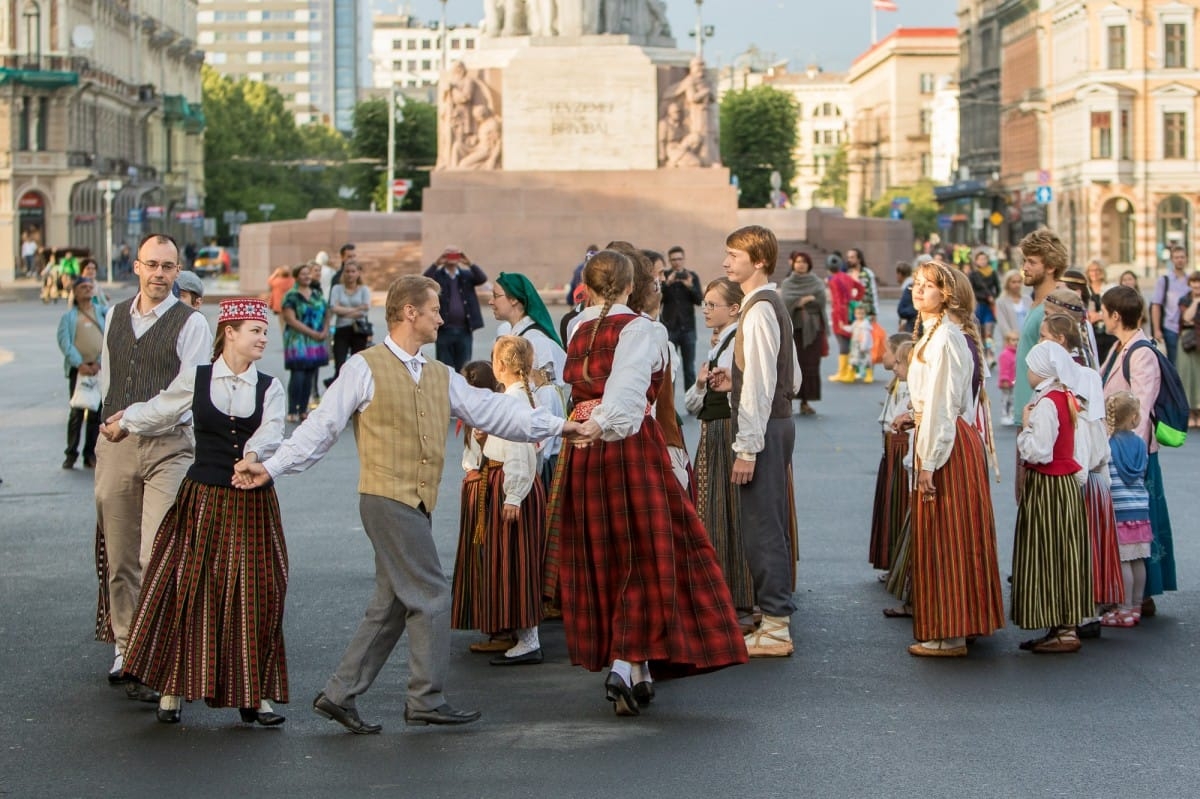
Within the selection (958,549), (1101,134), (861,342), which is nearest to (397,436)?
(958,549)

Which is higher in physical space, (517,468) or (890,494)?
(517,468)

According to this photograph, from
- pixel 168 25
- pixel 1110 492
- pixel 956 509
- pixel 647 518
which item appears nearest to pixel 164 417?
pixel 647 518

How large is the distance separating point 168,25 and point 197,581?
115m

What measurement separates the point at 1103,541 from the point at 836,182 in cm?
13803

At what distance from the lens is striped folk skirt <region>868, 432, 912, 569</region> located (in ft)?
34.5

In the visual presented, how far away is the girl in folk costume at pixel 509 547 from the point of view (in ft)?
29.3

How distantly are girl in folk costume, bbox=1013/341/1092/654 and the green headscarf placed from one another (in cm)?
238

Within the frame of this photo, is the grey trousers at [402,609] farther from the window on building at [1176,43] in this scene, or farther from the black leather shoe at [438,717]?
the window on building at [1176,43]

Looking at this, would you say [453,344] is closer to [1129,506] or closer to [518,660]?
[1129,506]

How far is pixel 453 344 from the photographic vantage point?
19719 millimetres

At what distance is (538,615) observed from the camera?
905cm

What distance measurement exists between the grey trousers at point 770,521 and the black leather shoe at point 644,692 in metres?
1.14

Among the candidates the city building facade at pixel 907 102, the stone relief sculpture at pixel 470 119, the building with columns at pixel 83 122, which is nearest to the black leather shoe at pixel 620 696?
the stone relief sculpture at pixel 470 119

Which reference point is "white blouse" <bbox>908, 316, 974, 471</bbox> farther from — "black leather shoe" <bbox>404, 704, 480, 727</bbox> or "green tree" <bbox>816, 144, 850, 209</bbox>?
"green tree" <bbox>816, 144, 850, 209</bbox>
